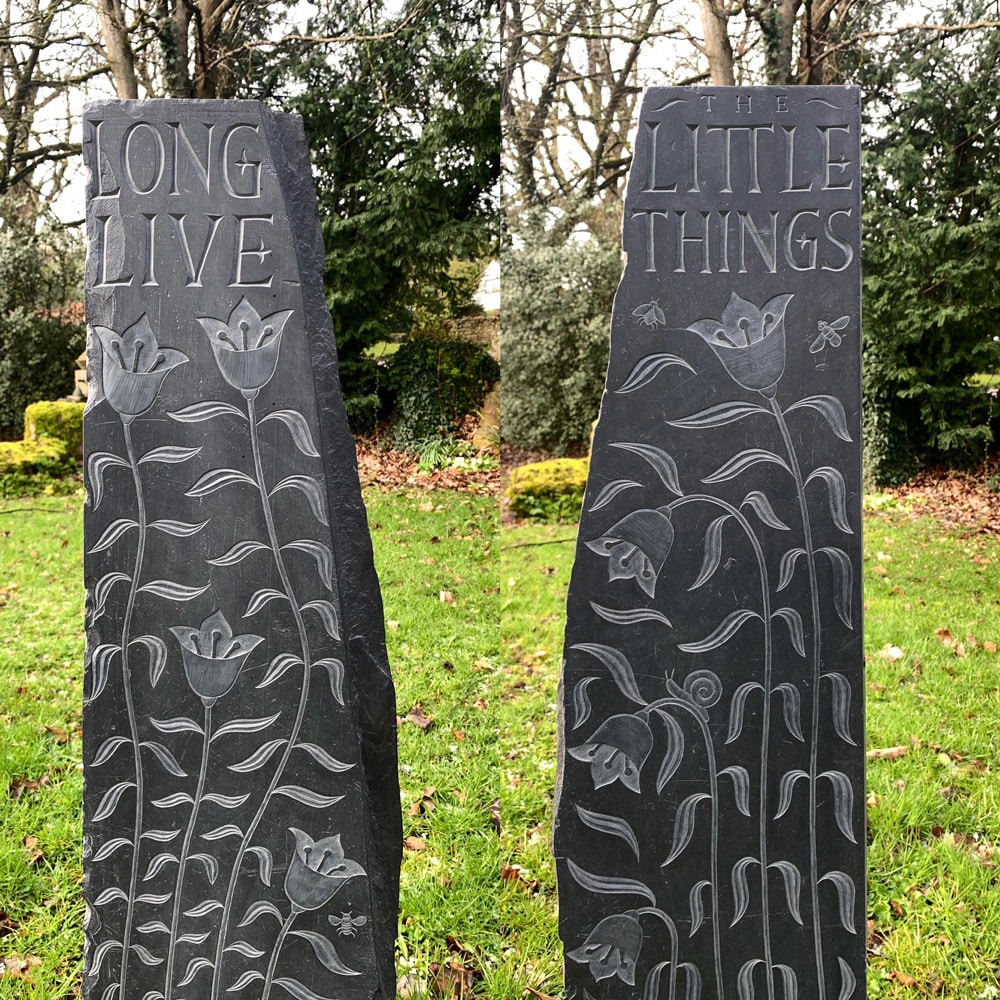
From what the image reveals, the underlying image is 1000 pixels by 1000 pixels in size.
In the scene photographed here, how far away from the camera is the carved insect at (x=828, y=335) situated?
1.72 meters

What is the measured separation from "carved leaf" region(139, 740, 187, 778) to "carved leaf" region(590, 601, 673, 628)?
957 mm

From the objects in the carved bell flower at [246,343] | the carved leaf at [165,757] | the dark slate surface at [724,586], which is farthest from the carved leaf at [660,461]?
the carved leaf at [165,757]

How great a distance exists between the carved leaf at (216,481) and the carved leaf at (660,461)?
0.79 m

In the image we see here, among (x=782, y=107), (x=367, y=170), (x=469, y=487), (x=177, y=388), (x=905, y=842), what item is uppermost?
(x=367, y=170)

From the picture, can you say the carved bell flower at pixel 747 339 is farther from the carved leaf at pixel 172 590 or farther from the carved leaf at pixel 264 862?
the carved leaf at pixel 264 862

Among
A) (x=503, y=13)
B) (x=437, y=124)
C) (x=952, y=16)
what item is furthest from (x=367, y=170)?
(x=952, y=16)

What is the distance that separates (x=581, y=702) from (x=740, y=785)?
388mm

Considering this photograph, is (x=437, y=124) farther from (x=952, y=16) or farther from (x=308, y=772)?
(x=308, y=772)

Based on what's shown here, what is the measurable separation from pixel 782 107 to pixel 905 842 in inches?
88.7

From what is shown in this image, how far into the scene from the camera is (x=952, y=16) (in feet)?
23.7

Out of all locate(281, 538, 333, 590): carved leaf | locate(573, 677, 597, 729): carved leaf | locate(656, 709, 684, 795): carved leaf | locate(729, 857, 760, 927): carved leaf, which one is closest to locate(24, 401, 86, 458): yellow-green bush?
locate(281, 538, 333, 590): carved leaf

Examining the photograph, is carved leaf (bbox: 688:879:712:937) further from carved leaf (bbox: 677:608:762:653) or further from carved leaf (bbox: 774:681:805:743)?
carved leaf (bbox: 677:608:762:653)

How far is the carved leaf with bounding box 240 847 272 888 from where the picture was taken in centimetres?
177

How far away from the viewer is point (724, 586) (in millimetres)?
1764
